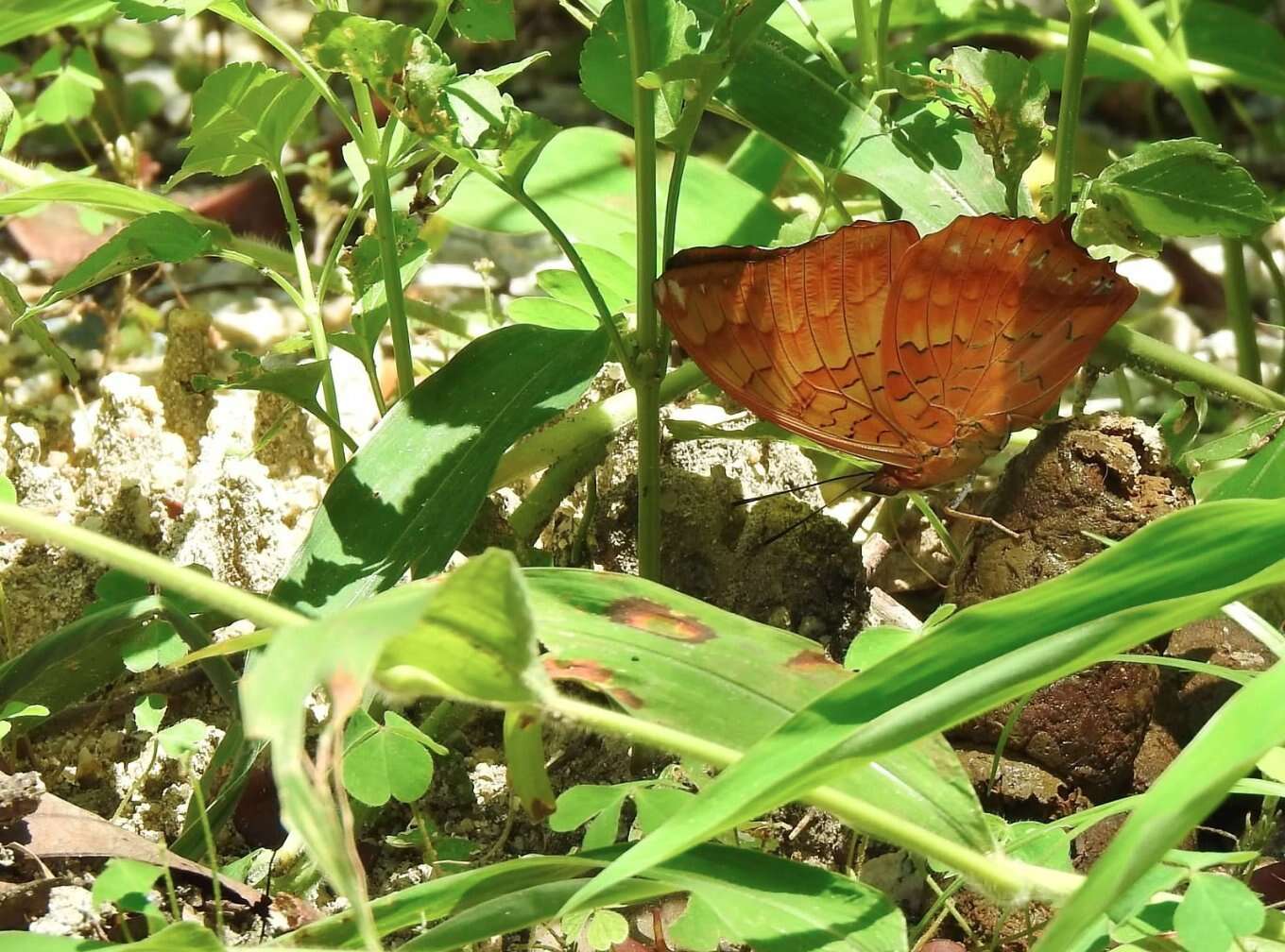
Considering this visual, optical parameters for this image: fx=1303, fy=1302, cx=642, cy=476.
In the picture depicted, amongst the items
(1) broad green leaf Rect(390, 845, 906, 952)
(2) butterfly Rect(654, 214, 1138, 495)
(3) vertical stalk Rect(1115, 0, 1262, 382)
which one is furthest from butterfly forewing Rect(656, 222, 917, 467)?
(3) vertical stalk Rect(1115, 0, 1262, 382)

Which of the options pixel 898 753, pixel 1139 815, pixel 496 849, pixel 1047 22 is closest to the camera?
pixel 1139 815

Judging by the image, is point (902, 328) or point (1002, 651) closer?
point (1002, 651)

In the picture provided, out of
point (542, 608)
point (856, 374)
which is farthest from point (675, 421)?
point (542, 608)

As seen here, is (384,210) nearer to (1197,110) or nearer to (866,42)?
(866,42)

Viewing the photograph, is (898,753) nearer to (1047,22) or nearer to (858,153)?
(858,153)

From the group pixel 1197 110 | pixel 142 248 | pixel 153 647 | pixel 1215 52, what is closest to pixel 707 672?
pixel 153 647

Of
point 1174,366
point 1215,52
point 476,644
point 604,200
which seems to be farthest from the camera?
point 1215,52

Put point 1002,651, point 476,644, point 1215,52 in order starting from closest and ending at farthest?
point 476,644 < point 1002,651 < point 1215,52
